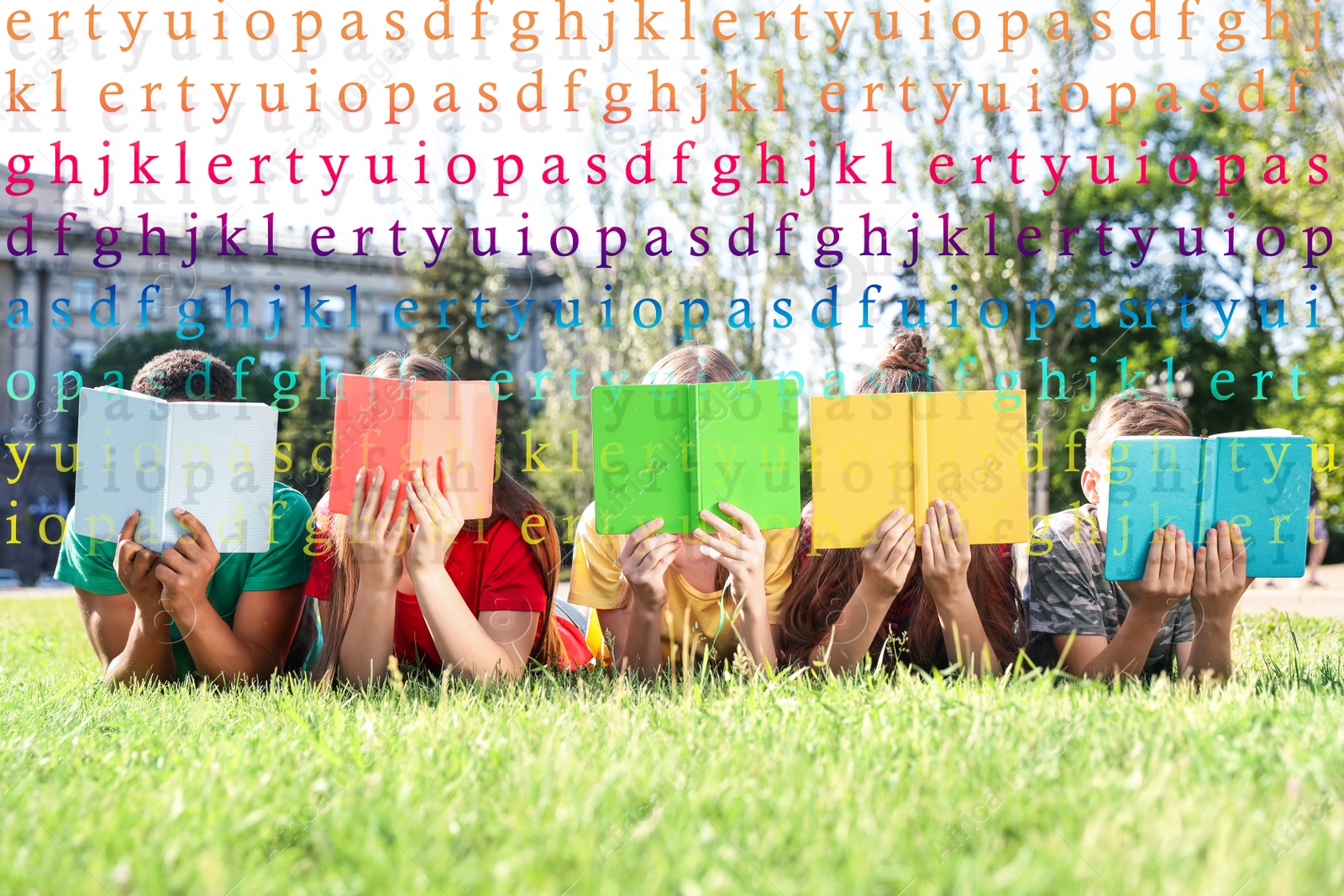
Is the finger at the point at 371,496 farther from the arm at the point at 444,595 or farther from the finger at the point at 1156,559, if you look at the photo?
the finger at the point at 1156,559

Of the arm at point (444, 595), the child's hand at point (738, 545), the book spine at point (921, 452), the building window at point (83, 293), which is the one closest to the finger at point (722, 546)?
the child's hand at point (738, 545)

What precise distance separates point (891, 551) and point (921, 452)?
29cm

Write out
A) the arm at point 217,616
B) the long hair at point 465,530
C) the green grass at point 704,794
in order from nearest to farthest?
the green grass at point 704,794, the arm at point 217,616, the long hair at point 465,530

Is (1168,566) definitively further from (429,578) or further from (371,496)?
(371,496)

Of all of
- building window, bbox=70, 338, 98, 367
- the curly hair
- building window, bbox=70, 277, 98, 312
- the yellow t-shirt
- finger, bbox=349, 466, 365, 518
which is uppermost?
building window, bbox=70, 277, 98, 312

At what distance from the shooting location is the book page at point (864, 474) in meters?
2.91

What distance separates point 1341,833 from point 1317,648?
293cm

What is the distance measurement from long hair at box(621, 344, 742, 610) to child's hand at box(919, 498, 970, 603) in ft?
2.46

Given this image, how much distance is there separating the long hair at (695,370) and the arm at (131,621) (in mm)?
1456

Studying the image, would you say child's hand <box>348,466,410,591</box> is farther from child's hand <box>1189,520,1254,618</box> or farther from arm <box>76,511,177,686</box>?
child's hand <box>1189,520,1254,618</box>

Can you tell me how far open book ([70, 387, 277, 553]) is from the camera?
2.86 m

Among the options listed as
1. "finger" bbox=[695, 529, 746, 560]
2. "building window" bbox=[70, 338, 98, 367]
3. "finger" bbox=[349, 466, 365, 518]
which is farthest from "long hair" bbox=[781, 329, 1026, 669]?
"building window" bbox=[70, 338, 98, 367]

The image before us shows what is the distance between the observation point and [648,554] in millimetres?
2914

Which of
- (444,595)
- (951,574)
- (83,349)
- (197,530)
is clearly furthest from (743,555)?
(83,349)
